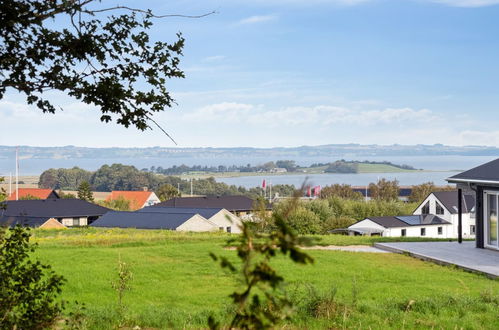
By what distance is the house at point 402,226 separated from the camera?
132 feet

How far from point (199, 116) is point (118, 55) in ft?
314

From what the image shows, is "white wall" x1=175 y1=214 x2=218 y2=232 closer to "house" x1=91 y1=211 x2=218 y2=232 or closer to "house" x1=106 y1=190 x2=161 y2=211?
"house" x1=91 y1=211 x2=218 y2=232

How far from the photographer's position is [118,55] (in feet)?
15.8

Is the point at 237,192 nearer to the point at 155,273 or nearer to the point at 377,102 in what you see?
the point at 377,102

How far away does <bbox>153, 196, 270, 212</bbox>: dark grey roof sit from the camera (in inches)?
2251

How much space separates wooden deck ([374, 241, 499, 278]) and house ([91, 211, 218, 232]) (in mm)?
21339

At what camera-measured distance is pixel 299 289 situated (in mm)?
8867

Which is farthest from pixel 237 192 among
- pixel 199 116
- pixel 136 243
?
pixel 136 243

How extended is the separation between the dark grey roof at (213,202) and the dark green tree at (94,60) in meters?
51.5

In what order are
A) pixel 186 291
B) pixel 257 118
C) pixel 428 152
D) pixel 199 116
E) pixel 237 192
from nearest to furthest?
pixel 186 291 < pixel 237 192 < pixel 199 116 < pixel 257 118 < pixel 428 152

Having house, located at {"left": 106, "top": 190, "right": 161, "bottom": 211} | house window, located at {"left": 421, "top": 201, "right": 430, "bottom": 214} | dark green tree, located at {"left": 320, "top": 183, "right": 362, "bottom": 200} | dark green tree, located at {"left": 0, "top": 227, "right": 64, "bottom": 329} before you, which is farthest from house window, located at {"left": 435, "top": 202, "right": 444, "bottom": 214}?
dark green tree, located at {"left": 0, "top": 227, "right": 64, "bottom": 329}

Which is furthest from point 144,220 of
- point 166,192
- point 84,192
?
point 166,192

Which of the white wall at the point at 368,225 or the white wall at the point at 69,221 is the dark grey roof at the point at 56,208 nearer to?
the white wall at the point at 69,221

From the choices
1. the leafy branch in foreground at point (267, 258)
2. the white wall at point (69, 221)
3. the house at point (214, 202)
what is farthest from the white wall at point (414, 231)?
the leafy branch in foreground at point (267, 258)
